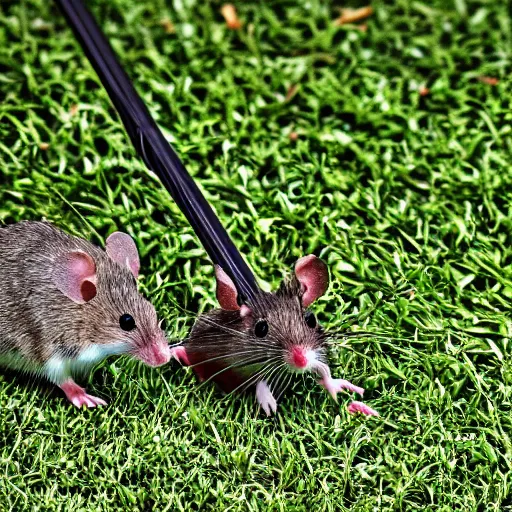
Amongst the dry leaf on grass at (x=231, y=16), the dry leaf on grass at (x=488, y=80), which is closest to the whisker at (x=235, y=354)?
the dry leaf on grass at (x=488, y=80)

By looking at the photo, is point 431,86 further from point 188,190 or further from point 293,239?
point 188,190

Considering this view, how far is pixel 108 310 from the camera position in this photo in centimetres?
393

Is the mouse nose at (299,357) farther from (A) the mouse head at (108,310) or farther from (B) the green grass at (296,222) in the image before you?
(A) the mouse head at (108,310)

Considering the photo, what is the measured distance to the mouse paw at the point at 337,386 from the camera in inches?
161

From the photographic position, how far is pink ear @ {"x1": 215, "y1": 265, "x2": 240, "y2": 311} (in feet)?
12.4

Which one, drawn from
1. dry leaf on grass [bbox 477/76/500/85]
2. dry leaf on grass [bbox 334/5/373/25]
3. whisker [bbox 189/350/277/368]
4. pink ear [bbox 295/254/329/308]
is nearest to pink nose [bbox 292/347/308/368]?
whisker [bbox 189/350/277/368]

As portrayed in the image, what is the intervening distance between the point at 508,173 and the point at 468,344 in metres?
1.33

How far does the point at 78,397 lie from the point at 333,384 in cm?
101

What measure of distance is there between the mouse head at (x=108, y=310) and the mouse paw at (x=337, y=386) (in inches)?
25.5

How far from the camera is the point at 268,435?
13.1 ft

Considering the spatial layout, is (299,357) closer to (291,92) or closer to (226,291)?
(226,291)

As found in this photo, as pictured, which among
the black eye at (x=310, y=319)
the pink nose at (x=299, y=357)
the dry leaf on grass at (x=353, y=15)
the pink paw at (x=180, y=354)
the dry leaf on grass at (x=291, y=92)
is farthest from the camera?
the dry leaf on grass at (x=353, y=15)

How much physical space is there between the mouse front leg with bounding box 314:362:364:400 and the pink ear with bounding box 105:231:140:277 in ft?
2.76

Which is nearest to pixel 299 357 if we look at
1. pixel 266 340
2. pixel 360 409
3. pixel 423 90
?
pixel 266 340
